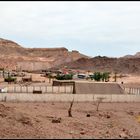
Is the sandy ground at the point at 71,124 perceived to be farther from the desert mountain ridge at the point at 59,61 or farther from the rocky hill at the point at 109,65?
the rocky hill at the point at 109,65

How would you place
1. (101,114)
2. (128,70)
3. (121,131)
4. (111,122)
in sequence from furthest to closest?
(128,70) → (101,114) → (111,122) → (121,131)

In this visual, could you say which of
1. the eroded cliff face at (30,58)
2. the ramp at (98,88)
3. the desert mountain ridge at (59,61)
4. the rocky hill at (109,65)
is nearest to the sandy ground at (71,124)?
the ramp at (98,88)

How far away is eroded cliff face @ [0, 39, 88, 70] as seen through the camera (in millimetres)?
164625

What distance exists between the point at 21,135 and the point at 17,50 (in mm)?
174957

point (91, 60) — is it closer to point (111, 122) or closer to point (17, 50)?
point (17, 50)

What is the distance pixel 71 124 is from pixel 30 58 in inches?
5896

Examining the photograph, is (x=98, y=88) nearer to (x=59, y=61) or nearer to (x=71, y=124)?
(x=71, y=124)

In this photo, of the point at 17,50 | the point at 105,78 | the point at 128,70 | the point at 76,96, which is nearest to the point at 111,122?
the point at 76,96

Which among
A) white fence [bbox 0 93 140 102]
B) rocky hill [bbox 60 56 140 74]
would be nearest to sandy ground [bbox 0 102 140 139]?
white fence [bbox 0 93 140 102]

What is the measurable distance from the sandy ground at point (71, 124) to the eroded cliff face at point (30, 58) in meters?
120

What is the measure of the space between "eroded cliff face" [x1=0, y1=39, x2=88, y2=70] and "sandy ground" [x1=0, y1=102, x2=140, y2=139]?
120m

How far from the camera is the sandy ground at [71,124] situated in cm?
2625

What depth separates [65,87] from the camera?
57.7 meters

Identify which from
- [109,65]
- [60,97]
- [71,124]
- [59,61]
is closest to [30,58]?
[59,61]
